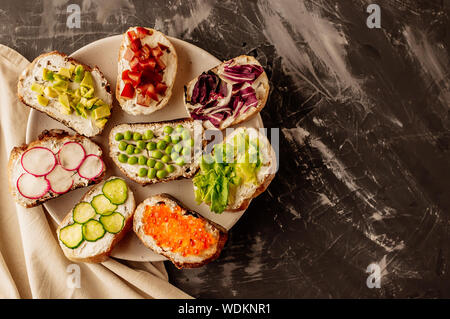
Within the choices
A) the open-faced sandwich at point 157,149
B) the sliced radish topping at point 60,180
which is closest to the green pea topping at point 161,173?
the open-faced sandwich at point 157,149

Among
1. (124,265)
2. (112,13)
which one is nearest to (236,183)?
(124,265)

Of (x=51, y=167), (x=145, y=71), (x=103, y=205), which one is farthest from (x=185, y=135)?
(x=51, y=167)

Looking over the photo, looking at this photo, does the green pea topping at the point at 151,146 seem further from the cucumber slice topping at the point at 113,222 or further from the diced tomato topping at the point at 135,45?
the diced tomato topping at the point at 135,45

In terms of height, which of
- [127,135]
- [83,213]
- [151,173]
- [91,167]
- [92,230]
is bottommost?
[92,230]

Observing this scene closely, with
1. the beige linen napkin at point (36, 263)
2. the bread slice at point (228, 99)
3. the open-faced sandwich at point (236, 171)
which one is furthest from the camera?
the beige linen napkin at point (36, 263)

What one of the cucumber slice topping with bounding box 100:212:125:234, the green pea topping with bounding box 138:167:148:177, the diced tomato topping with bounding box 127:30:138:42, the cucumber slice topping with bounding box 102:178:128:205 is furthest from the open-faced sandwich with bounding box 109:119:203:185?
the diced tomato topping with bounding box 127:30:138:42

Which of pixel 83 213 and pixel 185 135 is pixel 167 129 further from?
pixel 83 213
